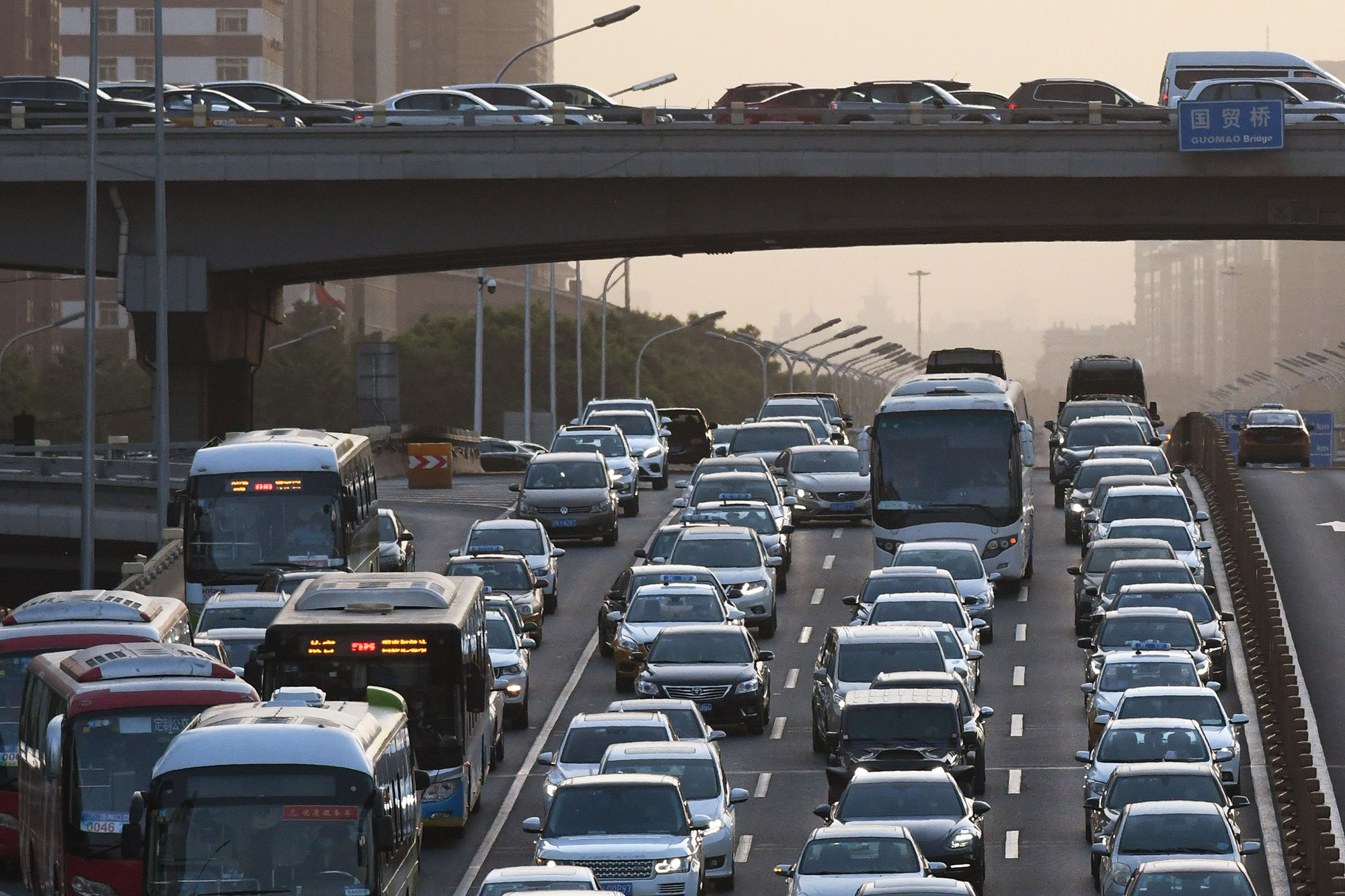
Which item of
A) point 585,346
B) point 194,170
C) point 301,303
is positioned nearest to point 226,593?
point 194,170

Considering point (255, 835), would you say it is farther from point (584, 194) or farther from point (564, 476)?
point (584, 194)

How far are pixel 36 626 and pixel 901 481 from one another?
20536mm

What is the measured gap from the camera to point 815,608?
143 feet

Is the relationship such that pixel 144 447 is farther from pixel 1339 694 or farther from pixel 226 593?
pixel 1339 694

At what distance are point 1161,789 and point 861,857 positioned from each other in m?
4.40

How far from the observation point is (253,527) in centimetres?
3544

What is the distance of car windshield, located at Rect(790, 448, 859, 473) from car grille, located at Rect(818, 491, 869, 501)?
51 centimetres

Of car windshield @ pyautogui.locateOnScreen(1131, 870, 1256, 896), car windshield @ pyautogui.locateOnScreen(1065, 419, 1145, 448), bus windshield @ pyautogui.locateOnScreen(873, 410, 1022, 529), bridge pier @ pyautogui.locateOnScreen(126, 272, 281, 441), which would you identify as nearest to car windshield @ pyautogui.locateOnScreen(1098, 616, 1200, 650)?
bus windshield @ pyautogui.locateOnScreen(873, 410, 1022, 529)

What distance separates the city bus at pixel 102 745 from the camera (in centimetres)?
2030

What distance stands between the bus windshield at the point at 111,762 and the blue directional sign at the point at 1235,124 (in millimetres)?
36243

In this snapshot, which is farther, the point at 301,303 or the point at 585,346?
the point at 301,303

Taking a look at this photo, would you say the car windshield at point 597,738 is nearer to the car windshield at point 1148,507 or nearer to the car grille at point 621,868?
the car grille at point 621,868

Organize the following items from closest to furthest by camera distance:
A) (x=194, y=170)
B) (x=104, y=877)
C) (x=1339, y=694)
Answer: (x=104, y=877)
(x=1339, y=694)
(x=194, y=170)

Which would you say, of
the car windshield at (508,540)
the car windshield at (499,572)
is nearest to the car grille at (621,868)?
the car windshield at (499,572)
